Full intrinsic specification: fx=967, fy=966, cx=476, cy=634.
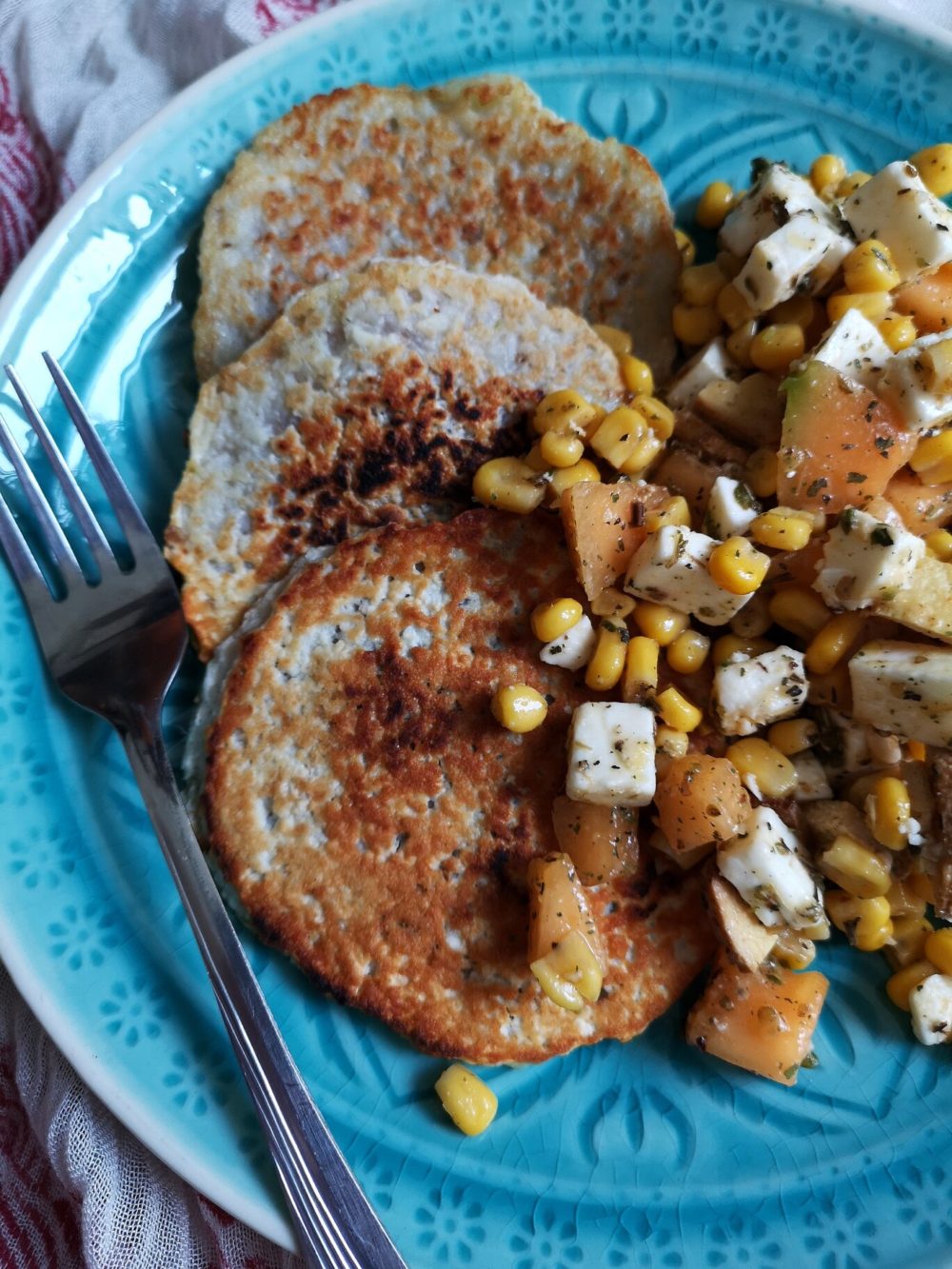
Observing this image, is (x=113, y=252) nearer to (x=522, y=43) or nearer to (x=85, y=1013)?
(x=522, y=43)

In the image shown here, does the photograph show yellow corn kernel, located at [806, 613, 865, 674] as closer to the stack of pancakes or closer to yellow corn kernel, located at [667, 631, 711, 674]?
yellow corn kernel, located at [667, 631, 711, 674]

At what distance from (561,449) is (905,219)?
1.17m

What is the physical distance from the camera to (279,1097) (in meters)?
2.44

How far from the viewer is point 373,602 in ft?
8.93

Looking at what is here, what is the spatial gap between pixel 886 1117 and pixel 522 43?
11.2 feet

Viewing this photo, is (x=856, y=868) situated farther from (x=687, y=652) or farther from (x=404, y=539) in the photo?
(x=404, y=539)

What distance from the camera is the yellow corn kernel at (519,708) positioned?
2547 millimetres

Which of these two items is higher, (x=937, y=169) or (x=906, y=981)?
(x=937, y=169)

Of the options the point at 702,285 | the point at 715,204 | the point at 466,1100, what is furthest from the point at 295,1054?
the point at 715,204

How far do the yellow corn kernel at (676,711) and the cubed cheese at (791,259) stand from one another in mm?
1154

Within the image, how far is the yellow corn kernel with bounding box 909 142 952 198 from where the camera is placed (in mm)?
2957

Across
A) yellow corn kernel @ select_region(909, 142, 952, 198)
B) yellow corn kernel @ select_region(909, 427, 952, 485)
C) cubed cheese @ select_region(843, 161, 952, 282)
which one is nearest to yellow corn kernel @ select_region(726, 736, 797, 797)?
yellow corn kernel @ select_region(909, 427, 952, 485)

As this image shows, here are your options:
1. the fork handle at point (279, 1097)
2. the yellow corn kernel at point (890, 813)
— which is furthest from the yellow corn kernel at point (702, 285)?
the fork handle at point (279, 1097)

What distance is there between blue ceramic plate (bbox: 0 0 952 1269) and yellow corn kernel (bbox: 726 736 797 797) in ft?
1.68
